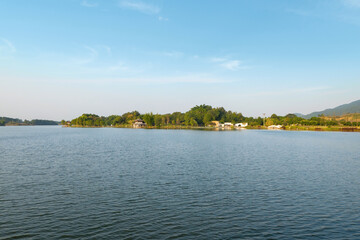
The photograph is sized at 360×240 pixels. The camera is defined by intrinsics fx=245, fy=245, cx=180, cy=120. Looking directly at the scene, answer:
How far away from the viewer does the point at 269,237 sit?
584 inches

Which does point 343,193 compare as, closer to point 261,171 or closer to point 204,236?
point 261,171

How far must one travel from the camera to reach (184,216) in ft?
59.0

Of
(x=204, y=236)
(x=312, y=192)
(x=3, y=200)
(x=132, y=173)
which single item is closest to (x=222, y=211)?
(x=204, y=236)

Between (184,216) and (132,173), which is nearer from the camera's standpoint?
(184,216)

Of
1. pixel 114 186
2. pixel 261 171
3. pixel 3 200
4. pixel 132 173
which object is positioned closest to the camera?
pixel 3 200

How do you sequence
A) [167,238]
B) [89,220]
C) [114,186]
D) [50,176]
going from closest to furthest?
[167,238]
[89,220]
[114,186]
[50,176]

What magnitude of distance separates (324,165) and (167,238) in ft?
115

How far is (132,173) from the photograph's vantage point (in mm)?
32031

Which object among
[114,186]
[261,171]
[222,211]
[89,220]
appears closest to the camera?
[89,220]

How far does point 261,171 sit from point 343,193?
11012 mm

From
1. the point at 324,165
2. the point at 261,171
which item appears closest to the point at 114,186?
the point at 261,171

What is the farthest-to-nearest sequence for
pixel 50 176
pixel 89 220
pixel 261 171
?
pixel 261 171
pixel 50 176
pixel 89 220

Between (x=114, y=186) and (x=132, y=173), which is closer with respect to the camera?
(x=114, y=186)

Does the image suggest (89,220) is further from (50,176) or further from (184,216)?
(50,176)
